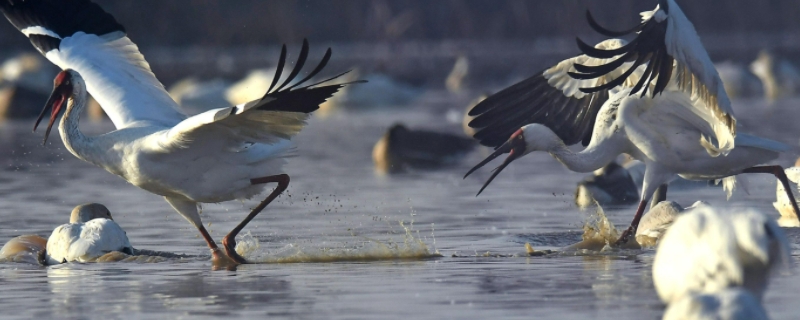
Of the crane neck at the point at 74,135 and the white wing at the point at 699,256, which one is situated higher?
the crane neck at the point at 74,135

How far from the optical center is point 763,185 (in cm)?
1405

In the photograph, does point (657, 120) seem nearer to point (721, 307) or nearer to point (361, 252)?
point (361, 252)

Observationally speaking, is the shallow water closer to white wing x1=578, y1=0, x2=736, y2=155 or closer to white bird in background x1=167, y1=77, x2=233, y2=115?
white wing x1=578, y1=0, x2=736, y2=155

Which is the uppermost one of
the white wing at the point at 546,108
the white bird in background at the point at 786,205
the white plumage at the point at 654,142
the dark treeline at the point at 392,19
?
the dark treeline at the point at 392,19

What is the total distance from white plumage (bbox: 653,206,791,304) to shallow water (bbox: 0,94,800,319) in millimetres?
745

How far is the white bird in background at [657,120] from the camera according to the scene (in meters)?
9.61

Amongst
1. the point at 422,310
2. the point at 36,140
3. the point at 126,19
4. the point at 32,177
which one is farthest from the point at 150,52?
the point at 422,310

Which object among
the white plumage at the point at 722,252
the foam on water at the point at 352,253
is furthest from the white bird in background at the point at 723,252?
the foam on water at the point at 352,253

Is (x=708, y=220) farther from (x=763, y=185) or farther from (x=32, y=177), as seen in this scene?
(x=32, y=177)

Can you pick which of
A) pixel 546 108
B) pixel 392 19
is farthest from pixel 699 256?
pixel 392 19

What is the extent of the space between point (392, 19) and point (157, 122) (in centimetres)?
3844

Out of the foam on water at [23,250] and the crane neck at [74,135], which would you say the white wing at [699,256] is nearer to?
the crane neck at [74,135]

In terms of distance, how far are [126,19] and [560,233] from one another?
113ft

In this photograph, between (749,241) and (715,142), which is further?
(715,142)
